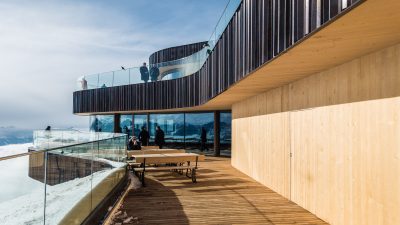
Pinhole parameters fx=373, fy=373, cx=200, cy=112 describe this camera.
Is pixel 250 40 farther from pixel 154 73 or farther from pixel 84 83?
pixel 84 83

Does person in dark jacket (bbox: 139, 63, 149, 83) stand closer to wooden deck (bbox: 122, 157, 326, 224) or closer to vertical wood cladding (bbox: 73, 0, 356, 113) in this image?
vertical wood cladding (bbox: 73, 0, 356, 113)

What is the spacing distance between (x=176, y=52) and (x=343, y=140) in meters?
30.6

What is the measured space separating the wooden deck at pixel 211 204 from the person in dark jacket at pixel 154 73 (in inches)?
475

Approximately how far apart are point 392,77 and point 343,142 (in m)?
1.87

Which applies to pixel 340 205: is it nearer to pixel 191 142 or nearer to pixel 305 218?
pixel 305 218

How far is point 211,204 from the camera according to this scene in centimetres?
931

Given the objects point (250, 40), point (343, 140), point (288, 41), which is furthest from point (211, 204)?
point (288, 41)

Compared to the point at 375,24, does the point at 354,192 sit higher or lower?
lower

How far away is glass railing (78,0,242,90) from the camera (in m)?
12.8

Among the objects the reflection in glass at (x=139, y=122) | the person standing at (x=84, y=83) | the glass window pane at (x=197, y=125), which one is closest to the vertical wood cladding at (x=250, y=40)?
the glass window pane at (x=197, y=125)

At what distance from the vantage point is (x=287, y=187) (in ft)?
33.2

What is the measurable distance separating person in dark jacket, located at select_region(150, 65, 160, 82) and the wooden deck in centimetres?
1208

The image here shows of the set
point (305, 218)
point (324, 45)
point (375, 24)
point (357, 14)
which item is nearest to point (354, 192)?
point (305, 218)

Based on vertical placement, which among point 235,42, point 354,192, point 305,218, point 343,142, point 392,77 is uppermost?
point 235,42
